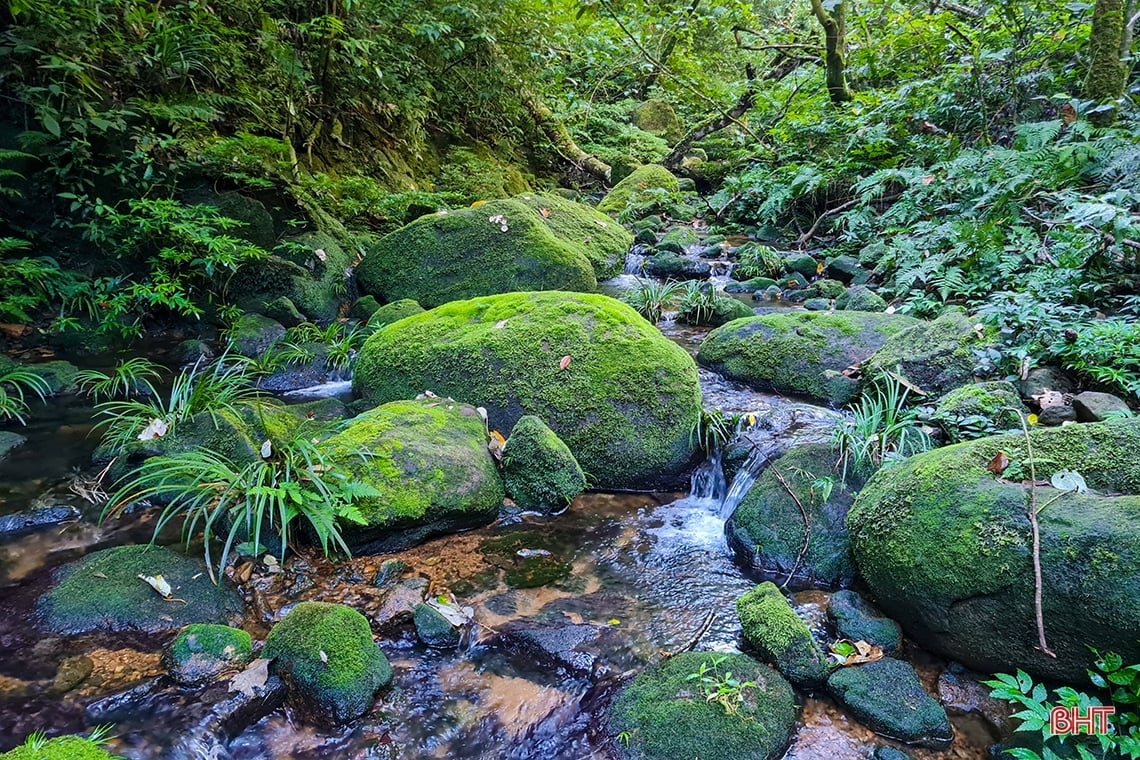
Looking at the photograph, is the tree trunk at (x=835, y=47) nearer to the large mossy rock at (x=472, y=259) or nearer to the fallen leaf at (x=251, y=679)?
the large mossy rock at (x=472, y=259)

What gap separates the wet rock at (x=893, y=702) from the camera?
2582 mm

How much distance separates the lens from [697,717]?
254cm

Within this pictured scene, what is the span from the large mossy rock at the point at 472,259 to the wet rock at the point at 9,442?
160 inches

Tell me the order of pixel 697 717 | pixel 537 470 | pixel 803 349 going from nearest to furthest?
pixel 697 717 < pixel 537 470 < pixel 803 349

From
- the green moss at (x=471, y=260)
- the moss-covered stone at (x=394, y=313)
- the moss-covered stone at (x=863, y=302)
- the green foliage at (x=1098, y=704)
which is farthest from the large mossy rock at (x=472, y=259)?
the green foliage at (x=1098, y=704)

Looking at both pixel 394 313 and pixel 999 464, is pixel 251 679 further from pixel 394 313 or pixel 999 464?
pixel 394 313

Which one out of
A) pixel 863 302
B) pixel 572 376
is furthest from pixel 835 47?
pixel 572 376

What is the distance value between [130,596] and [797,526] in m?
3.67

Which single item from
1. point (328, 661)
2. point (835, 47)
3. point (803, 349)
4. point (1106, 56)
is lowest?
point (803, 349)

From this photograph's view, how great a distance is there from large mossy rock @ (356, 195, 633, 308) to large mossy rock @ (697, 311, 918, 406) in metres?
2.44

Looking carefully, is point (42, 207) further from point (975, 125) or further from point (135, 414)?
point (975, 125)

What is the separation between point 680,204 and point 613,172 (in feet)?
9.46

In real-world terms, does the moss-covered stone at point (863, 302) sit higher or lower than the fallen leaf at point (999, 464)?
lower

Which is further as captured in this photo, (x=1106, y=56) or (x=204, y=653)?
(x=1106, y=56)
